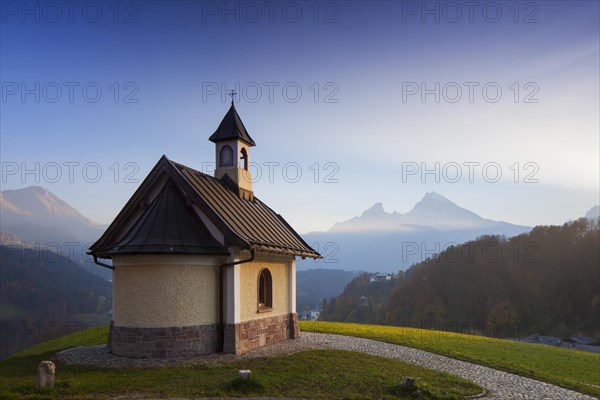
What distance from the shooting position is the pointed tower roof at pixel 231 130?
774 inches

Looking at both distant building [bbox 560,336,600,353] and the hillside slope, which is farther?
the hillside slope

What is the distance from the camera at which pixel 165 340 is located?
13.9 m

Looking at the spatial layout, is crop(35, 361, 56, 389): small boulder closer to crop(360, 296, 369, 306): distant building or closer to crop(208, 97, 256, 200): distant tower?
crop(208, 97, 256, 200): distant tower

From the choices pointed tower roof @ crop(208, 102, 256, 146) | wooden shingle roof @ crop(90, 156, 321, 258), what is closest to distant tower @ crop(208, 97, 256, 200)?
pointed tower roof @ crop(208, 102, 256, 146)

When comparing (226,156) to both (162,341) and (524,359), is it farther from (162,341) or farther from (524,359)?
(524,359)

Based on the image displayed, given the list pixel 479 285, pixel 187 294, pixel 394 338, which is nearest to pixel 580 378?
pixel 394 338

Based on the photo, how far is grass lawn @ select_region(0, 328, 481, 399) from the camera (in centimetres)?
980

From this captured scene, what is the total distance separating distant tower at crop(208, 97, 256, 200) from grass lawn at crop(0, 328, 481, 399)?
8.46 m

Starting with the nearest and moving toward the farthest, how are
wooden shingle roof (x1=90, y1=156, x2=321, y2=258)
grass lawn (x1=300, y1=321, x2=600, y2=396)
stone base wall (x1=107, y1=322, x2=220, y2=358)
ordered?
stone base wall (x1=107, y1=322, x2=220, y2=358), wooden shingle roof (x1=90, y1=156, x2=321, y2=258), grass lawn (x1=300, y1=321, x2=600, y2=396)

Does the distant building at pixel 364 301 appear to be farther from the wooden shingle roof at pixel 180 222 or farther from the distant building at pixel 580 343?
the wooden shingle roof at pixel 180 222

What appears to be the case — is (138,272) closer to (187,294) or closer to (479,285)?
(187,294)

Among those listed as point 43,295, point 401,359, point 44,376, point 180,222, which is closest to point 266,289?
point 180,222

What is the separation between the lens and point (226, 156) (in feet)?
65.7

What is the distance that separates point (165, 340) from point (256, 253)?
13.9 ft
